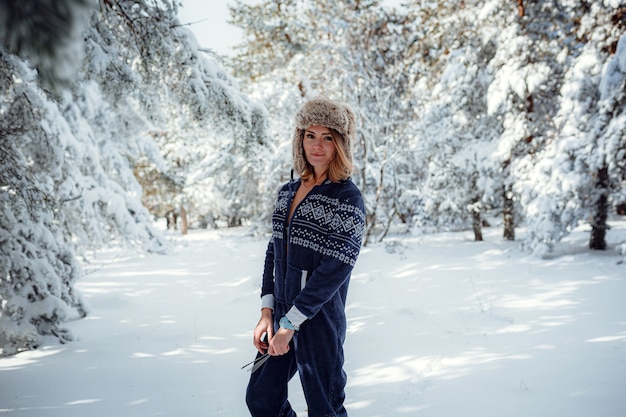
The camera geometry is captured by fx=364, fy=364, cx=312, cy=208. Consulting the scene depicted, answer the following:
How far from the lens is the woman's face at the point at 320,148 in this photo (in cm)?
207

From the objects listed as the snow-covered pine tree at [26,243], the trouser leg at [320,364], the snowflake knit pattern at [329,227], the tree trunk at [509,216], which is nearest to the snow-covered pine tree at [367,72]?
the tree trunk at [509,216]

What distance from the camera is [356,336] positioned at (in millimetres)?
4383

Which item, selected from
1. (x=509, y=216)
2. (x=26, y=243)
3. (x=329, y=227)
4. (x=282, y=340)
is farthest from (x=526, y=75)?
(x=26, y=243)

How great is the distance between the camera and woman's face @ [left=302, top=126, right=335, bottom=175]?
6.81 ft

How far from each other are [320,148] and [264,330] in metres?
1.11

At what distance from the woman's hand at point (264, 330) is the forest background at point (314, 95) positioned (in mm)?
1649

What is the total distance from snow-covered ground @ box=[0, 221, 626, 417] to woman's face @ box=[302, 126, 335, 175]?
6.55ft

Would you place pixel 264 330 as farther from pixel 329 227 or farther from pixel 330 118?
pixel 330 118

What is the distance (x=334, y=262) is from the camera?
1.86 meters

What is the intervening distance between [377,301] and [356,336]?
1.46 meters

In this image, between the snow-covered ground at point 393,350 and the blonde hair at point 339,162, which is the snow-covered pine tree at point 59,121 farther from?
the blonde hair at point 339,162

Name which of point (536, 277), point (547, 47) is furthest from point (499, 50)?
point (536, 277)

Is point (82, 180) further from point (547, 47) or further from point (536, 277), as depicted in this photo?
point (547, 47)

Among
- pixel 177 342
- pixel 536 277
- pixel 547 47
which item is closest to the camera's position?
pixel 177 342
